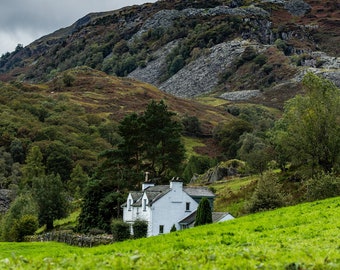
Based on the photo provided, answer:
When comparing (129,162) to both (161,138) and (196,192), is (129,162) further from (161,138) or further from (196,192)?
(196,192)

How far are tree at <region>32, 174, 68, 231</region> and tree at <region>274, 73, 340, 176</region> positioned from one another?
38674 millimetres

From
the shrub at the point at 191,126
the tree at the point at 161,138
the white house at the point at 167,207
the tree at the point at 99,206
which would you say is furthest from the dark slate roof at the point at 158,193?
the shrub at the point at 191,126

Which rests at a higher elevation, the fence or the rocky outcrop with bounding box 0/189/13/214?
the rocky outcrop with bounding box 0/189/13/214

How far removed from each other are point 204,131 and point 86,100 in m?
47.7

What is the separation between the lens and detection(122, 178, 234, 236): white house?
55.8 metres

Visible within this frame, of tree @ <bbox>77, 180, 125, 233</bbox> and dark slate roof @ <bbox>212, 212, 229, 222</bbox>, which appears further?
tree @ <bbox>77, 180, 125, 233</bbox>

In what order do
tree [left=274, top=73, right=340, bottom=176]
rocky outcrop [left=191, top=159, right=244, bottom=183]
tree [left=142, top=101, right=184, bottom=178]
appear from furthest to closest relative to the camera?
rocky outcrop [left=191, top=159, right=244, bottom=183], tree [left=142, top=101, right=184, bottom=178], tree [left=274, top=73, right=340, bottom=176]

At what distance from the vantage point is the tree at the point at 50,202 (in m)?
79.4

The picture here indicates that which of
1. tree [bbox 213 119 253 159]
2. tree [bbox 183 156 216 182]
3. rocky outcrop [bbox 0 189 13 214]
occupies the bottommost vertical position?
rocky outcrop [bbox 0 189 13 214]

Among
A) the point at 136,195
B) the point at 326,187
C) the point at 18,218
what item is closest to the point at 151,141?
the point at 136,195

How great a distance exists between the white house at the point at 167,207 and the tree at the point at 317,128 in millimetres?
11867

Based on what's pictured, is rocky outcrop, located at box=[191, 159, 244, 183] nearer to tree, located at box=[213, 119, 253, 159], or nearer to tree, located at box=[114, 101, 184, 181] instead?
tree, located at box=[114, 101, 184, 181]

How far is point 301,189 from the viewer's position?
60000 mm

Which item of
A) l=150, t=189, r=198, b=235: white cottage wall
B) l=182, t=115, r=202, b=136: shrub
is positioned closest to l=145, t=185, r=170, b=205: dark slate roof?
l=150, t=189, r=198, b=235: white cottage wall
